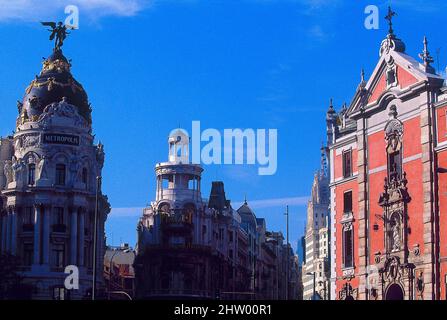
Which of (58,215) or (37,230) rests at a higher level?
(58,215)

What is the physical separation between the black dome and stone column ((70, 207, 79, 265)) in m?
10.2

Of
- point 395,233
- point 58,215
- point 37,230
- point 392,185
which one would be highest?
point 58,215

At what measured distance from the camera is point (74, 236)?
3568 inches

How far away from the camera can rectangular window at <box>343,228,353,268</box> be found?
219 ft

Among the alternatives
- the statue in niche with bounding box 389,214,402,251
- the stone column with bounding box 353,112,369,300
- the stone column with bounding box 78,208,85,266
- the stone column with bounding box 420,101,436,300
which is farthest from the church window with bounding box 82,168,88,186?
the stone column with bounding box 420,101,436,300

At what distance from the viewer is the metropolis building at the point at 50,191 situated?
89.4 m

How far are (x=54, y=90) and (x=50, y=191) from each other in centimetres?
1044

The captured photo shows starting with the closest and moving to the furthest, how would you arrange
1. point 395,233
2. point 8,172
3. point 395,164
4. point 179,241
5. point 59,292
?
1. point 395,233
2. point 395,164
3. point 59,292
4. point 8,172
5. point 179,241

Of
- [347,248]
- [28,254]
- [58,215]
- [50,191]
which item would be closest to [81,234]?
[58,215]

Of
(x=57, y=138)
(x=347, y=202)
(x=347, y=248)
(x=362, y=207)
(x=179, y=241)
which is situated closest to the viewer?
(x=362, y=207)

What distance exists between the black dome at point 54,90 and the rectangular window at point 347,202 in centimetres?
3581

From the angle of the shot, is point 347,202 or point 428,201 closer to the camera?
point 428,201

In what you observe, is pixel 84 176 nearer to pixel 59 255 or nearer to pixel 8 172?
pixel 8 172
